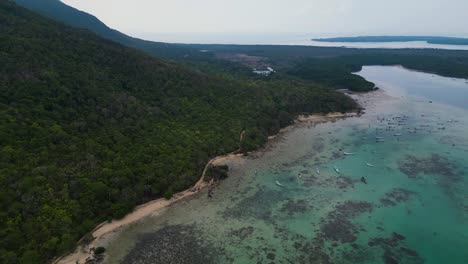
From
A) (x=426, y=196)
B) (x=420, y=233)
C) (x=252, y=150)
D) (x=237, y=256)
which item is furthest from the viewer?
(x=252, y=150)

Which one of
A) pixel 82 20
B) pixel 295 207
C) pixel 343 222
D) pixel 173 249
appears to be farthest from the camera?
pixel 82 20

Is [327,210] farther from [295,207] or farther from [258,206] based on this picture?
[258,206]

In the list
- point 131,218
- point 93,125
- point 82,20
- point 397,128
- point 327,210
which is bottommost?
point 397,128

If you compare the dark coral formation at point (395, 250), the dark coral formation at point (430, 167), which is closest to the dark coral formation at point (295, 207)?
the dark coral formation at point (395, 250)

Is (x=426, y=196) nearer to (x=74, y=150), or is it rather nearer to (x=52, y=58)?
(x=74, y=150)

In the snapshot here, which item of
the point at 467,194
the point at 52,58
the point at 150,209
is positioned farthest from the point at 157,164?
the point at 467,194

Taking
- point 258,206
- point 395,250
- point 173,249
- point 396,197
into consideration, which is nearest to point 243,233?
point 258,206

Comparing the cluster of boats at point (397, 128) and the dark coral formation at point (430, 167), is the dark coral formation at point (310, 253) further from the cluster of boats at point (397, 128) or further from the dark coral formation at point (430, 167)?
the cluster of boats at point (397, 128)
